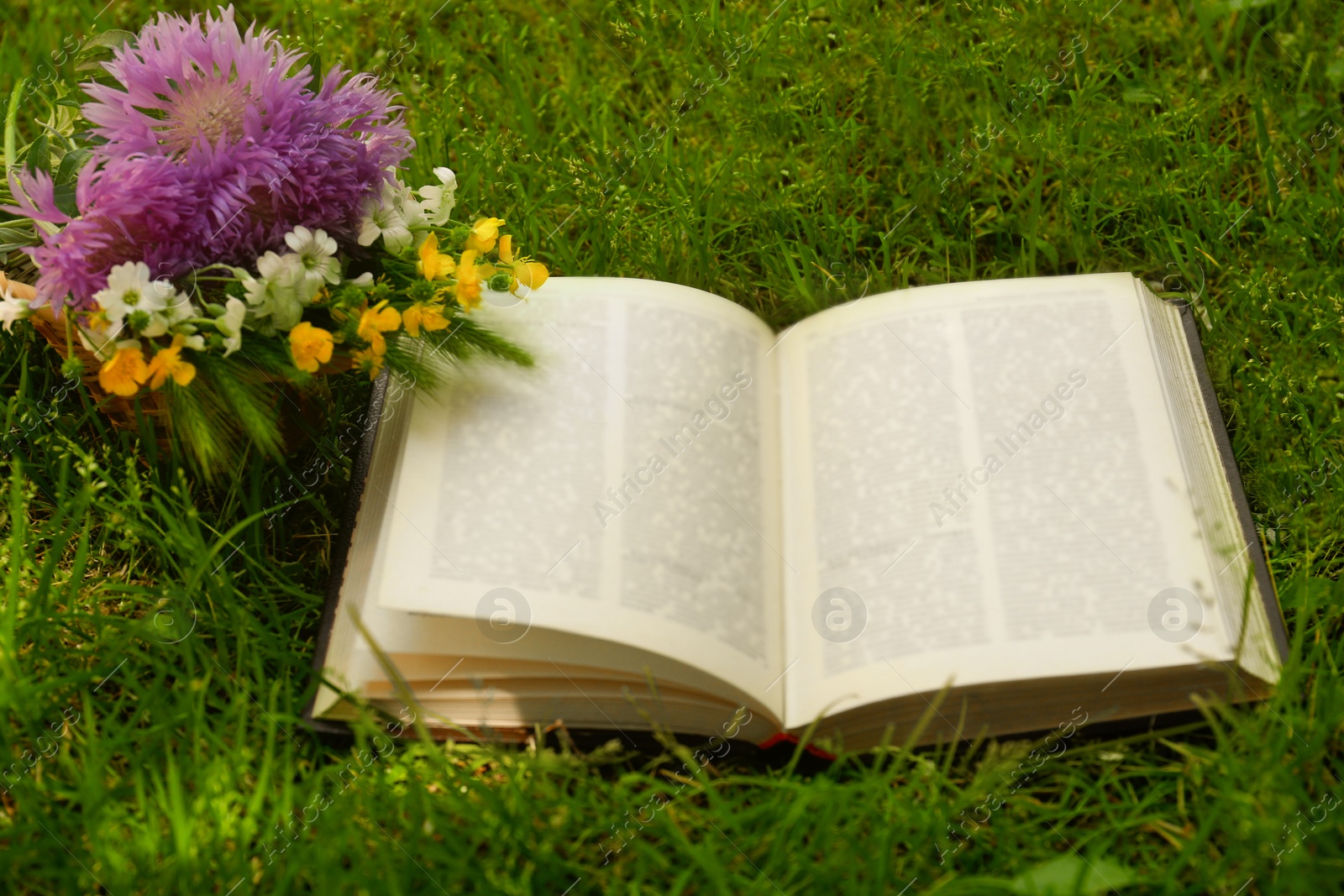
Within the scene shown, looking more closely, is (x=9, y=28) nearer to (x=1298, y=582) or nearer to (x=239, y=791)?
(x=239, y=791)

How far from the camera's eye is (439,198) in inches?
55.1

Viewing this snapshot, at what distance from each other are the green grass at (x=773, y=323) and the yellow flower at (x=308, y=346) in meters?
0.28

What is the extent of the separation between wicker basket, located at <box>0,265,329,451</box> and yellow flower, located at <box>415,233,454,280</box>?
0.63 ft

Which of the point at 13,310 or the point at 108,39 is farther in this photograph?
the point at 108,39

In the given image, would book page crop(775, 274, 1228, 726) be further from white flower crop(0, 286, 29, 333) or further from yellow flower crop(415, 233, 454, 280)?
white flower crop(0, 286, 29, 333)

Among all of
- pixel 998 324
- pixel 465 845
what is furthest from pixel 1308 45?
pixel 465 845

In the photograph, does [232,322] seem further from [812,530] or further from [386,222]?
[812,530]

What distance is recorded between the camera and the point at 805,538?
1.40 metres

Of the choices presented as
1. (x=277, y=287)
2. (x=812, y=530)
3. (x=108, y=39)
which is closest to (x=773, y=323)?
(x=812, y=530)

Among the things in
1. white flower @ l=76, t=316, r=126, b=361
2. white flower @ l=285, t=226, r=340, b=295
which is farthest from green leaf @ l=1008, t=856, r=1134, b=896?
white flower @ l=76, t=316, r=126, b=361

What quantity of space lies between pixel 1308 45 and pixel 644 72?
130 cm

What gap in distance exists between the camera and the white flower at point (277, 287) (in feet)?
3.96

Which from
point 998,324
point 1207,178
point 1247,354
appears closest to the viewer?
point 998,324

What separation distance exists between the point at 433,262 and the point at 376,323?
121 mm
